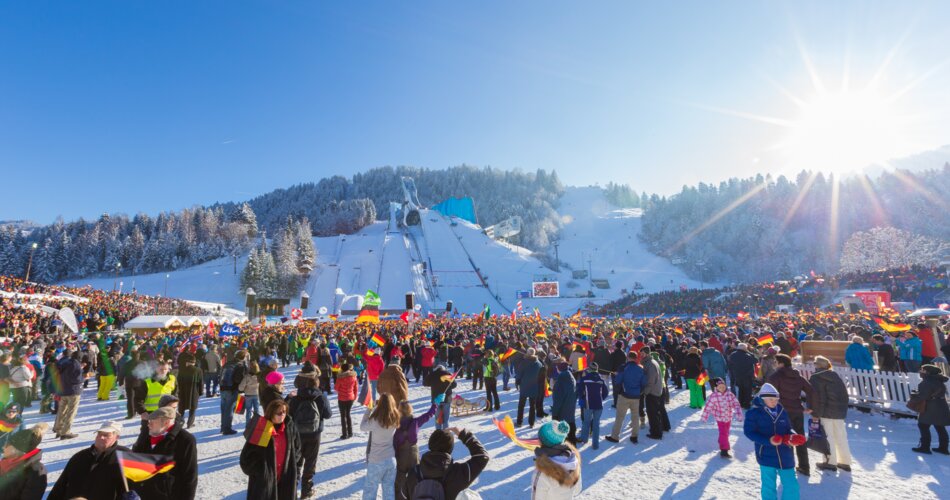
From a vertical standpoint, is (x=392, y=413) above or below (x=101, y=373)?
above

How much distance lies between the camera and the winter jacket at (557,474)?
10.5ft

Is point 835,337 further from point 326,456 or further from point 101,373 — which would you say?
point 101,373

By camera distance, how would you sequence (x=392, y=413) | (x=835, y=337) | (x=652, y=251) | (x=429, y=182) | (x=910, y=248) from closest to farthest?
(x=392, y=413)
(x=835, y=337)
(x=910, y=248)
(x=652, y=251)
(x=429, y=182)

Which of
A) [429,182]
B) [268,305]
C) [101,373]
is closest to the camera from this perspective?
[101,373]

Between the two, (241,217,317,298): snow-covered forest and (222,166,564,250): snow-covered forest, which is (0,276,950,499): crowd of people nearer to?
(241,217,317,298): snow-covered forest

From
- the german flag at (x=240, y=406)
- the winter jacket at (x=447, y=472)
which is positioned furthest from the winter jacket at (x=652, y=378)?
the german flag at (x=240, y=406)

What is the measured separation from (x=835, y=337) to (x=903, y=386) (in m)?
6.67

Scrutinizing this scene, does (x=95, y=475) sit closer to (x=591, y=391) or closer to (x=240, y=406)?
(x=240, y=406)

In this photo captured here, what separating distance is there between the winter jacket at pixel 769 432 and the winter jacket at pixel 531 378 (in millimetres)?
4015

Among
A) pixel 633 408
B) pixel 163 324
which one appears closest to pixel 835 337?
pixel 633 408

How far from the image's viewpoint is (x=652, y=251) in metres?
100

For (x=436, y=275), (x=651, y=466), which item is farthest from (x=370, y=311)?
(x=436, y=275)

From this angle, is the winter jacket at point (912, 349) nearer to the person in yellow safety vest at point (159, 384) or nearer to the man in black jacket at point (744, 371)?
the man in black jacket at point (744, 371)

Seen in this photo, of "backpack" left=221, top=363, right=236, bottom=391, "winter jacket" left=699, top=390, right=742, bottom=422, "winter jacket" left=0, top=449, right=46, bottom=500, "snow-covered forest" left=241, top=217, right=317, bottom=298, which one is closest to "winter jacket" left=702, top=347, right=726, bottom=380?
"winter jacket" left=699, top=390, right=742, bottom=422
